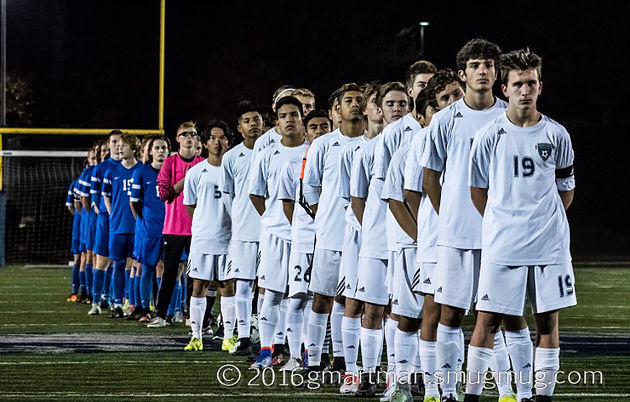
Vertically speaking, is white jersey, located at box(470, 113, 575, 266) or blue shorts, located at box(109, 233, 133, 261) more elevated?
white jersey, located at box(470, 113, 575, 266)

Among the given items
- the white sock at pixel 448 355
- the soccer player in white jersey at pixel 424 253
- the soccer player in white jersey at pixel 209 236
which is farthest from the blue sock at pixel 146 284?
the white sock at pixel 448 355

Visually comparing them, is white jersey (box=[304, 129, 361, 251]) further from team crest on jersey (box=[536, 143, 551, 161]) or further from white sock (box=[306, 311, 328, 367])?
team crest on jersey (box=[536, 143, 551, 161])

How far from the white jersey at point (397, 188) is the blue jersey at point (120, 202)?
665 cm

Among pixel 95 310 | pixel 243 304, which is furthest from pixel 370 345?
pixel 95 310

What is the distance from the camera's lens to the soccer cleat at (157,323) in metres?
12.2

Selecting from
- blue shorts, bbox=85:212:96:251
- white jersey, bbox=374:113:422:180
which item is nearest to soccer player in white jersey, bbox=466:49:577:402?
white jersey, bbox=374:113:422:180

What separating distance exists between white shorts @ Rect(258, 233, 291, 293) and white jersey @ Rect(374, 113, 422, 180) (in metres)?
1.80

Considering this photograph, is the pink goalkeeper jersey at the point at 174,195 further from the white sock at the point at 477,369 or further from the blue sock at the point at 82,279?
the white sock at the point at 477,369

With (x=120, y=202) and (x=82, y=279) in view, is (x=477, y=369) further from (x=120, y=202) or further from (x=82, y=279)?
(x=82, y=279)

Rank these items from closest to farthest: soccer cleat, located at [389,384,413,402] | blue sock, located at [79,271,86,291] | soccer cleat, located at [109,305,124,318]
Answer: soccer cleat, located at [389,384,413,402]
soccer cleat, located at [109,305,124,318]
blue sock, located at [79,271,86,291]

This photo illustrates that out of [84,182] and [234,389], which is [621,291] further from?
[234,389]

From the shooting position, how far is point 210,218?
10.5 metres

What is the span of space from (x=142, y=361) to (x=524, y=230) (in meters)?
4.28

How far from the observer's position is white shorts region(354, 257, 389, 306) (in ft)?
24.6
